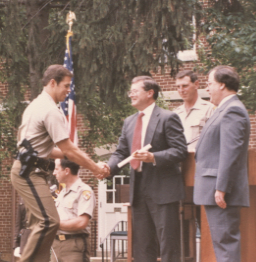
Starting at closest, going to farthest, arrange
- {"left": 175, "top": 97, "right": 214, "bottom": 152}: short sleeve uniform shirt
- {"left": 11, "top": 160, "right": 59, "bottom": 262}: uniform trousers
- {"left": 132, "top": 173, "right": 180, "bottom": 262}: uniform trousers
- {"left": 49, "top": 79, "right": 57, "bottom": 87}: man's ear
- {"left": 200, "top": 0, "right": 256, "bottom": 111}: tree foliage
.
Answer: {"left": 11, "top": 160, "right": 59, "bottom": 262}: uniform trousers
{"left": 132, "top": 173, "right": 180, "bottom": 262}: uniform trousers
{"left": 49, "top": 79, "right": 57, "bottom": 87}: man's ear
{"left": 175, "top": 97, "right": 214, "bottom": 152}: short sleeve uniform shirt
{"left": 200, "top": 0, "right": 256, "bottom": 111}: tree foliage

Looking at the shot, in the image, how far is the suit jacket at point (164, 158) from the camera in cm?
428

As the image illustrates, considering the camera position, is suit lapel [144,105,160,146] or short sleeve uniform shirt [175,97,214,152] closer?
suit lapel [144,105,160,146]

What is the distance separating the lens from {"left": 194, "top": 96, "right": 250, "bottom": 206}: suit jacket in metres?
3.73

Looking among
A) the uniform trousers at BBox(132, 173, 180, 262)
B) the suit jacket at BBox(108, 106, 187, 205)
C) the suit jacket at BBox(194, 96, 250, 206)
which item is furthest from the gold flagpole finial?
the suit jacket at BBox(194, 96, 250, 206)

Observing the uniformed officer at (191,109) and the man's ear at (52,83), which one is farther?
the uniformed officer at (191,109)

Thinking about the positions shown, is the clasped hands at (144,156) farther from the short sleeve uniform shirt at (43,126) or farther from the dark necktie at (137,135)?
the short sleeve uniform shirt at (43,126)

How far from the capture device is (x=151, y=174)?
441 cm

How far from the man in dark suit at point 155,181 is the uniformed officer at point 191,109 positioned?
34.0 inches

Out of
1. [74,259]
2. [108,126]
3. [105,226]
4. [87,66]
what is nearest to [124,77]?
[87,66]

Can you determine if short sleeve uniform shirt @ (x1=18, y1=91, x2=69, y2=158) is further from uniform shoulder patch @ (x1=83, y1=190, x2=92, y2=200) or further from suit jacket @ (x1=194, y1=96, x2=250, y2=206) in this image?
suit jacket @ (x1=194, y1=96, x2=250, y2=206)

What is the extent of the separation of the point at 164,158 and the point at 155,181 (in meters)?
0.24

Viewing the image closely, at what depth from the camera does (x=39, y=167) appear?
412 centimetres

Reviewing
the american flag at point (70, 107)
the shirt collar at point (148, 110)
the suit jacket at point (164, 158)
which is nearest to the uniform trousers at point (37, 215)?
the suit jacket at point (164, 158)

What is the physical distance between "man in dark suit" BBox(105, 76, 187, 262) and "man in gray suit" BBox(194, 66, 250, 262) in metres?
0.39
